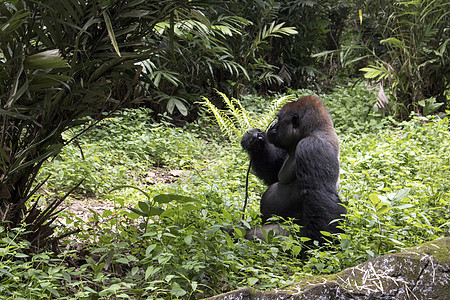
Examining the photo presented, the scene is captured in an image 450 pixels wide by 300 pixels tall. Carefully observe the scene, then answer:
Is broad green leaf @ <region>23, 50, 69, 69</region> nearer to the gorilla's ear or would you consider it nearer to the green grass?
the green grass

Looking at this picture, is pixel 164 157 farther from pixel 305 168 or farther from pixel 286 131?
pixel 305 168

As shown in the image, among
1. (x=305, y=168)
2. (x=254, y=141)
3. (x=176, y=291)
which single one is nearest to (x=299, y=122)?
(x=305, y=168)

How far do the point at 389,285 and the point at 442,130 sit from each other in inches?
151

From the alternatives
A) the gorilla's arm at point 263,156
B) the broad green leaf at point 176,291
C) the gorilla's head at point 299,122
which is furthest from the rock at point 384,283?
the gorilla's arm at point 263,156

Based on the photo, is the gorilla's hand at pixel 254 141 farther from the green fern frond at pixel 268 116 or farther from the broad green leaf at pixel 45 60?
the green fern frond at pixel 268 116

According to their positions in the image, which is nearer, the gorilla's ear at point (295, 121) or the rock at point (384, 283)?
the rock at point (384, 283)

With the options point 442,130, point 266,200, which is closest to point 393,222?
point 266,200

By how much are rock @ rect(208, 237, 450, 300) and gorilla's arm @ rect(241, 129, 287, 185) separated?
2013mm

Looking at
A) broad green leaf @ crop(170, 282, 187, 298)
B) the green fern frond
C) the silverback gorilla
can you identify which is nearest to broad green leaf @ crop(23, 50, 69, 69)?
broad green leaf @ crop(170, 282, 187, 298)

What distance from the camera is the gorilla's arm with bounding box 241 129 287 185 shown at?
388cm

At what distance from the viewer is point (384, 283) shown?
178 centimetres

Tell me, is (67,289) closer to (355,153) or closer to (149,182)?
(149,182)

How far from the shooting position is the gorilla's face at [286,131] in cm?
339

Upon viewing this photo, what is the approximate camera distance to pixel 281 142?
3.46m
